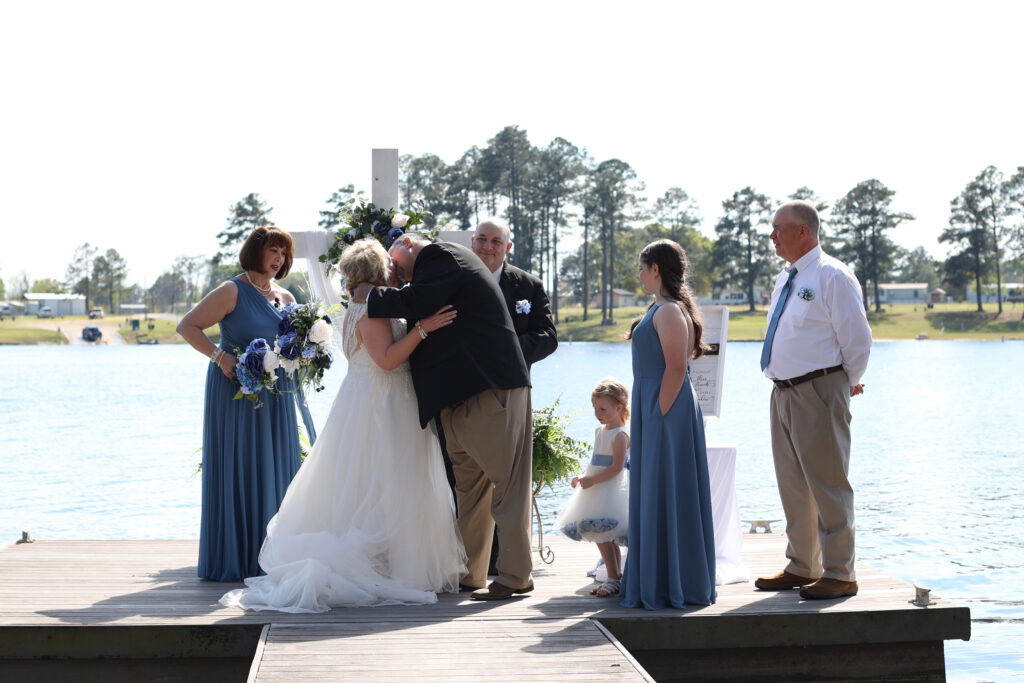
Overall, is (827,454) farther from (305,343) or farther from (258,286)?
(258,286)

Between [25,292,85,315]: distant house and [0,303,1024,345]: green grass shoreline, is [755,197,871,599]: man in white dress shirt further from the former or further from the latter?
[25,292,85,315]: distant house

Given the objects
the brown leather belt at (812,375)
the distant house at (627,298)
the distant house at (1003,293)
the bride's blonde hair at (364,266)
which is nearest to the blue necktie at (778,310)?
the brown leather belt at (812,375)

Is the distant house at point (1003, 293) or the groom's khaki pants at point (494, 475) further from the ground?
the distant house at point (1003, 293)

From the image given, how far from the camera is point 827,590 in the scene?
5.83m

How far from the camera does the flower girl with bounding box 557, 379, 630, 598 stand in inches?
238

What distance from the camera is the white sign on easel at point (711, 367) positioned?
677 centimetres

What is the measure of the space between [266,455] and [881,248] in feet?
278

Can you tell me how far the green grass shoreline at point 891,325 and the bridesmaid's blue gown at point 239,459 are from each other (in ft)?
221

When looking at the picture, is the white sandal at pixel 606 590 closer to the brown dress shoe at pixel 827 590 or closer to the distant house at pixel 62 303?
the brown dress shoe at pixel 827 590

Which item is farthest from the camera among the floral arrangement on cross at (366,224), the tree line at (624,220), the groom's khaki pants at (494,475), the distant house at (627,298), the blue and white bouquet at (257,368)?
the distant house at (627,298)

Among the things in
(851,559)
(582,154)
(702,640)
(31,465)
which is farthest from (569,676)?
(582,154)

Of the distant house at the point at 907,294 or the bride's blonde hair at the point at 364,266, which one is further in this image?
the distant house at the point at 907,294

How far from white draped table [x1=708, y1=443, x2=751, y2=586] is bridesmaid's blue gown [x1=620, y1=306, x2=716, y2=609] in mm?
810

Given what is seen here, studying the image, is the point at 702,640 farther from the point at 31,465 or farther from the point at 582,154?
the point at 582,154
